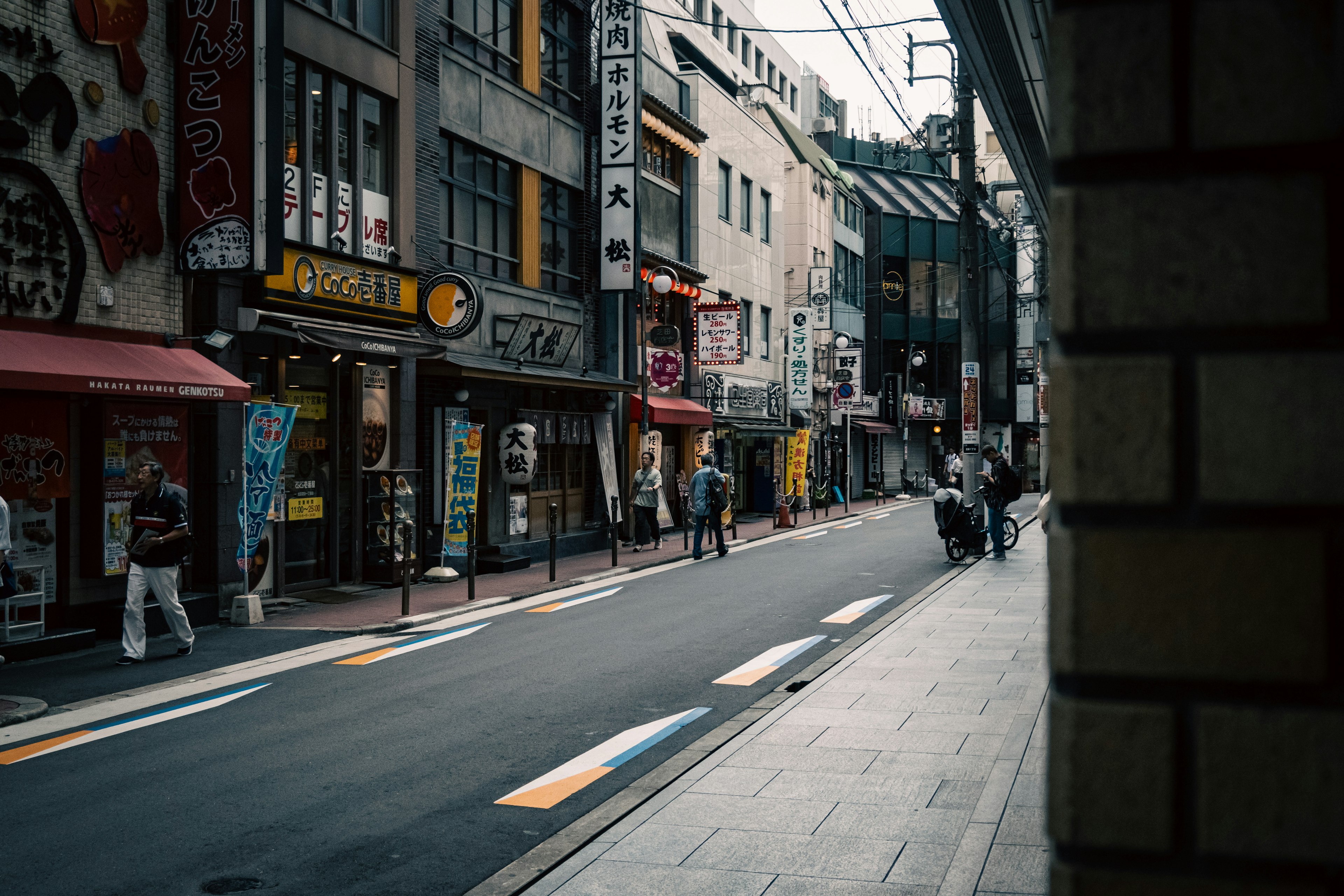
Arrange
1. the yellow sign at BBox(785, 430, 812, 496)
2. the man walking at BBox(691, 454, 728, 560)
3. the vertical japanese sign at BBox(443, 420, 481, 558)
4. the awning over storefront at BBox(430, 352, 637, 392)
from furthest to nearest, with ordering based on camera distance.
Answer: the yellow sign at BBox(785, 430, 812, 496), the man walking at BBox(691, 454, 728, 560), the awning over storefront at BBox(430, 352, 637, 392), the vertical japanese sign at BBox(443, 420, 481, 558)

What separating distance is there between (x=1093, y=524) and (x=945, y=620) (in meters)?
12.5

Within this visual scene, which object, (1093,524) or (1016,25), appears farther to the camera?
(1016,25)

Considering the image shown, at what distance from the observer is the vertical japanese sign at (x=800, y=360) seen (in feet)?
138

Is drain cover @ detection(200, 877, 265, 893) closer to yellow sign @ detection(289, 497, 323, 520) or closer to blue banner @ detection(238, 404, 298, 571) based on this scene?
blue banner @ detection(238, 404, 298, 571)

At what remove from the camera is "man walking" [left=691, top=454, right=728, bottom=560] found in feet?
74.0

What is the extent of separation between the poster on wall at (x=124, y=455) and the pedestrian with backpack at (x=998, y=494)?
14374mm

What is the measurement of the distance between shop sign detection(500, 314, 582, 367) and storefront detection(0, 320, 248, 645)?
905cm

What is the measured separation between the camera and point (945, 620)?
13.8 m

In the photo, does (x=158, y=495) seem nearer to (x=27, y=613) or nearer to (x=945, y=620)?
(x=27, y=613)

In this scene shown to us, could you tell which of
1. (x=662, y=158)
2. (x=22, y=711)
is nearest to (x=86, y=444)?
(x=22, y=711)

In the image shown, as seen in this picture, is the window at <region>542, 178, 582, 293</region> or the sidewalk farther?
the window at <region>542, 178, 582, 293</region>

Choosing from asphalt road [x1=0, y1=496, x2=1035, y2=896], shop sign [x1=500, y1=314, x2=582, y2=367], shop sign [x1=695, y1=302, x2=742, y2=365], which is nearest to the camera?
asphalt road [x1=0, y1=496, x2=1035, y2=896]

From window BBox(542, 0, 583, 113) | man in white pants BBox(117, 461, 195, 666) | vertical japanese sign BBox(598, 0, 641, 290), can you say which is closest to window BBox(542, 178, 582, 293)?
vertical japanese sign BBox(598, 0, 641, 290)

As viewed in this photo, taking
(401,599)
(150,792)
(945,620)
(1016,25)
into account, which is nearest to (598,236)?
(401,599)
